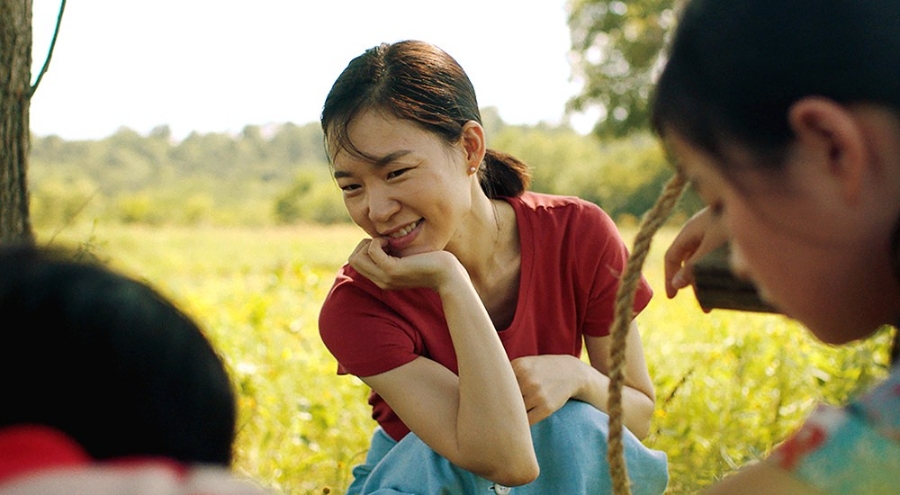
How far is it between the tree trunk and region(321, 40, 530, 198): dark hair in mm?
805

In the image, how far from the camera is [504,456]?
6.14 feet

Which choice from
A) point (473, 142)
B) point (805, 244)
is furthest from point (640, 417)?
point (805, 244)

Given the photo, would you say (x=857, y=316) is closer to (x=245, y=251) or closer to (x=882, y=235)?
(x=882, y=235)

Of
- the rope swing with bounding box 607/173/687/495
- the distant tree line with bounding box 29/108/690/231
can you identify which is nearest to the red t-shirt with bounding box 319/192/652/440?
the rope swing with bounding box 607/173/687/495

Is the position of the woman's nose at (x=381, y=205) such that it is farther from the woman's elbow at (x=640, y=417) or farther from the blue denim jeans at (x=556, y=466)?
the woman's elbow at (x=640, y=417)

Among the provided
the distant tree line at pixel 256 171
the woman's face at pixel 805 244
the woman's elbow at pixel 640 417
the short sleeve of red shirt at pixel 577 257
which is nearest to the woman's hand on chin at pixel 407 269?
the short sleeve of red shirt at pixel 577 257

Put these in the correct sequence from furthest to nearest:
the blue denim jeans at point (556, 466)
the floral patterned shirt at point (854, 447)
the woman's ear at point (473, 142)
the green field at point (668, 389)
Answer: the green field at point (668, 389)
the woman's ear at point (473, 142)
the blue denim jeans at point (556, 466)
the floral patterned shirt at point (854, 447)

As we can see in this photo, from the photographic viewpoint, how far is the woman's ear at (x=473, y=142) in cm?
217

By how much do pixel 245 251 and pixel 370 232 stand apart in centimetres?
1128

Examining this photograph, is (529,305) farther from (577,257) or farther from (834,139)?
(834,139)

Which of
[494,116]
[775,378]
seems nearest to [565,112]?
[494,116]

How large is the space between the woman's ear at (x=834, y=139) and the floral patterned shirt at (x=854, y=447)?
21 centimetres

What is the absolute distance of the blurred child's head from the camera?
0.98 metres

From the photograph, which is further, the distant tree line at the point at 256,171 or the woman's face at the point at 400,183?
the distant tree line at the point at 256,171
